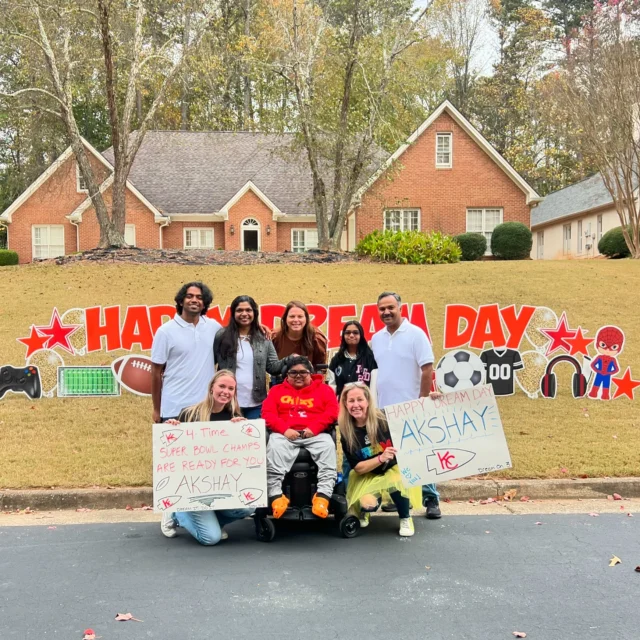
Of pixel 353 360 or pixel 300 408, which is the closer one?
pixel 300 408

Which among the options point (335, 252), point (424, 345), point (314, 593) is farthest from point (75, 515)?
point (335, 252)

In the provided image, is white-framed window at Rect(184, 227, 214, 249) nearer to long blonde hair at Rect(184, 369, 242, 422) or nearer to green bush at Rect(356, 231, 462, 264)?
green bush at Rect(356, 231, 462, 264)

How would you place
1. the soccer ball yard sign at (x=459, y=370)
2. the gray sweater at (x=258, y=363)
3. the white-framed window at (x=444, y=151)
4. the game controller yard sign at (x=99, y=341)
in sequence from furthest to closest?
the white-framed window at (x=444, y=151) < the game controller yard sign at (x=99, y=341) < the soccer ball yard sign at (x=459, y=370) < the gray sweater at (x=258, y=363)

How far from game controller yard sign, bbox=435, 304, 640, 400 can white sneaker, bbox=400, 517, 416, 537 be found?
429 cm

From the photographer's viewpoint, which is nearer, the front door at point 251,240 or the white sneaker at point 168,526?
the white sneaker at point 168,526

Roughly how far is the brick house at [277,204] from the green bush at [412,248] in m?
5.02

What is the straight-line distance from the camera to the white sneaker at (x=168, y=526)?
514 centimetres

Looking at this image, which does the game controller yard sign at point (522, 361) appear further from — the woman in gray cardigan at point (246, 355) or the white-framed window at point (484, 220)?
Result: the white-framed window at point (484, 220)

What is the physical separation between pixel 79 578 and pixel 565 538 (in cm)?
346

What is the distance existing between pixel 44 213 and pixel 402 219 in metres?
14.9

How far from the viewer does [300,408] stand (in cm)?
515

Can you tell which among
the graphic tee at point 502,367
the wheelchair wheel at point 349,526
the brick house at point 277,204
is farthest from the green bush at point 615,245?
the wheelchair wheel at point 349,526

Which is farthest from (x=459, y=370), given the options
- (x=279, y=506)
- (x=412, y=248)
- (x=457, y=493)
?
(x=412, y=248)

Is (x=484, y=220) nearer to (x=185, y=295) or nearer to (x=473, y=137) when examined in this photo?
(x=473, y=137)
